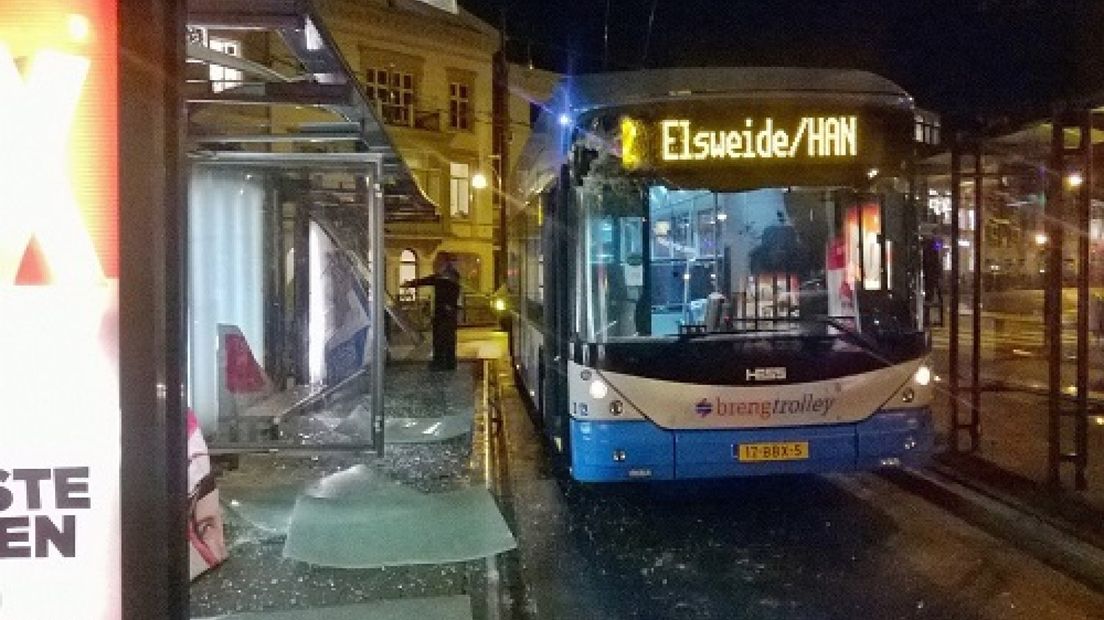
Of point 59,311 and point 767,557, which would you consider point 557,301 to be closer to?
point 767,557

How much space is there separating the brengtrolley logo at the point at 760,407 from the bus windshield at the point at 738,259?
1.79ft

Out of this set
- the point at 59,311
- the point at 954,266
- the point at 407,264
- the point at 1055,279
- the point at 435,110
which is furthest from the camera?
the point at 407,264

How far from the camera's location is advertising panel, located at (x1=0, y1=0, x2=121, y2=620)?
3551mm

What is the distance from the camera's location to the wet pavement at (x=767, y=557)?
23.9ft

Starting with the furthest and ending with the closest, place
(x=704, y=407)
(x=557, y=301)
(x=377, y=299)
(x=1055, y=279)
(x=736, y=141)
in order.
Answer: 1. (x=377, y=299)
2. (x=557, y=301)
3. (x=1055, y=279)
4. (x=704, y=407)
5. (x=736, y=141)

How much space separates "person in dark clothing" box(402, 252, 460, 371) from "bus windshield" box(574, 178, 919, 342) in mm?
9821

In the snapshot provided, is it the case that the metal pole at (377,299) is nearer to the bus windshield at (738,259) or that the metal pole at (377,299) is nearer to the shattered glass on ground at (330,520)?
the shattered glass on ground at (330,520)

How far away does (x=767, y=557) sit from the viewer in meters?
8.55

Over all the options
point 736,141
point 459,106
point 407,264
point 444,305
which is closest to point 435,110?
point 459,106

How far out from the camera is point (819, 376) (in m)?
9.34

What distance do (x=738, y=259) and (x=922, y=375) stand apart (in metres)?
1.87

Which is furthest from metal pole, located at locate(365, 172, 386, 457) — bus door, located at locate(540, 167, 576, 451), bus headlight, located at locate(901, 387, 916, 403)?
bus headlight, located at locate(901, 387, 916, 403)

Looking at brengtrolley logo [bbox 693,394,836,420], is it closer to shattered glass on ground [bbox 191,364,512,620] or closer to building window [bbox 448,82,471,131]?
shattered glass on ground [bbox 191,364,512,620]

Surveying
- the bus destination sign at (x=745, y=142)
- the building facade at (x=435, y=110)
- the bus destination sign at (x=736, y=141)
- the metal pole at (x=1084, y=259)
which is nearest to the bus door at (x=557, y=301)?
the bus destination sign at (x=736, y=141)
